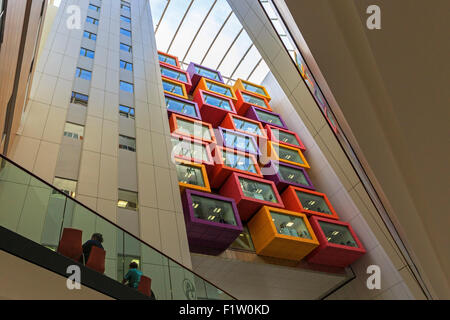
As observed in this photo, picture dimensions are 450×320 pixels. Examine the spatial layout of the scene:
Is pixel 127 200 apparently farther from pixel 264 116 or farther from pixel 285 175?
pixel 264 116

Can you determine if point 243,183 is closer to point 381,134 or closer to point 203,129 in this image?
point 203,129

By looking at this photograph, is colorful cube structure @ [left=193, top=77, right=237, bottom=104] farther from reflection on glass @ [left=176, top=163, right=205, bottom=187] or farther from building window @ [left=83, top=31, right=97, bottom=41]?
reflection on glass @ [left=176, top=163, right=205, bottom=187]

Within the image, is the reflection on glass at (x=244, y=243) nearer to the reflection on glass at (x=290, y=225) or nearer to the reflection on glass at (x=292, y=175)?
the reflection on glass at (x=290, y=225)

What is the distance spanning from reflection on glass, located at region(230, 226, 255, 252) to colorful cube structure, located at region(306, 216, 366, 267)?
365 cm

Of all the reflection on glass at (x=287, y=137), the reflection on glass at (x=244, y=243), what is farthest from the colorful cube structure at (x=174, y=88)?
the reflection on glass at (x=244, y=243)

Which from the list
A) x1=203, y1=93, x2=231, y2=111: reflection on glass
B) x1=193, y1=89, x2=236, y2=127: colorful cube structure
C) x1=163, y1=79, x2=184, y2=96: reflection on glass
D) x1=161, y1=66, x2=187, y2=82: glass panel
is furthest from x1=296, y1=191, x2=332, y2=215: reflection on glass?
x1=161, y1=66, x2=187, y2=82: glass panel

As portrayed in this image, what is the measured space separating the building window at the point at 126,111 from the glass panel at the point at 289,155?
48.5ft

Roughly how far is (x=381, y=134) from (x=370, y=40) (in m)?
1.64

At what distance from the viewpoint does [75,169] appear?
13.8 metres

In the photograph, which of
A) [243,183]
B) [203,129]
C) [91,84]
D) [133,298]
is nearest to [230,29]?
[203,129]

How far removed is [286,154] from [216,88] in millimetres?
9902
